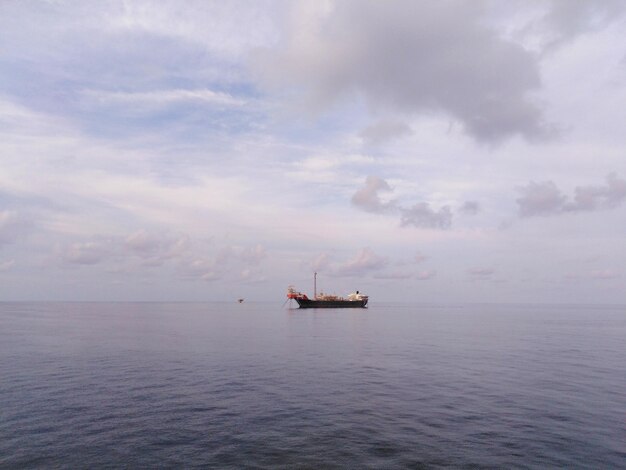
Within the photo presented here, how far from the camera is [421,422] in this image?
30.7 meters

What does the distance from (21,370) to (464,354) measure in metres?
58.5

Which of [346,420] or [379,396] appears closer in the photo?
[346,420]

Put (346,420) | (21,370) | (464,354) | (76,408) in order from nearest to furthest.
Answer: (346,420) < (76,408) < (21,370) < (464,354)

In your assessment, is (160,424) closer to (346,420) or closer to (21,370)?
(346,420)

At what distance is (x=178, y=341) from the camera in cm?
7888

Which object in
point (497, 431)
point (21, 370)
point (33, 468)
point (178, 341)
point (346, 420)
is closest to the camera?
point (33, 468)

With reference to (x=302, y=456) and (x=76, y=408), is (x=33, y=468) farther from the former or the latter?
(x=302, y=456)

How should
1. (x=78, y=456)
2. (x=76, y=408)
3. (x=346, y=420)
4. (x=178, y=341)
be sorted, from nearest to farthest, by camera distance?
(x=78, y=456), (x=346, y=420), (x=76, y=408), (x=178, y=341)

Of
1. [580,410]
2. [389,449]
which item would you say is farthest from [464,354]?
[389,449]

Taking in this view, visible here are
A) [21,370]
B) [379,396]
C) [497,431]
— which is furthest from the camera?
[21,370]

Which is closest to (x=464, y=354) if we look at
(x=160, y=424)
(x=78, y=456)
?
(x=160, y=424)

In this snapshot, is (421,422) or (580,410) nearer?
(421,422)

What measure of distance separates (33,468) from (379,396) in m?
26.2

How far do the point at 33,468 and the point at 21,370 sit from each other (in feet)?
102
